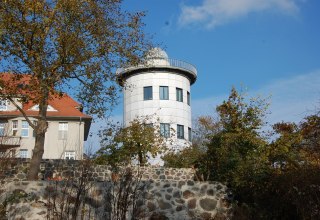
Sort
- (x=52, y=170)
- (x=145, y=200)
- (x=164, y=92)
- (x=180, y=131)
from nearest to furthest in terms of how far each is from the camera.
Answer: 1. (x=145, y=200)
2. (x=52, y=170)
3. (x=180, y=131)
4. (x=164, y=92)

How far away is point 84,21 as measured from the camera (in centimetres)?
1444

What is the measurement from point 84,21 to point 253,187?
7.83m

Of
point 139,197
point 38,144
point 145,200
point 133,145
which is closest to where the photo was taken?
point 139,197

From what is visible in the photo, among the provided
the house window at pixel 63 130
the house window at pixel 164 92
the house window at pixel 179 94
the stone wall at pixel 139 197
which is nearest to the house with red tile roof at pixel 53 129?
the house window at pixel 63 130

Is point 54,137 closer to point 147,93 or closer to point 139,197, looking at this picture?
point 147,93

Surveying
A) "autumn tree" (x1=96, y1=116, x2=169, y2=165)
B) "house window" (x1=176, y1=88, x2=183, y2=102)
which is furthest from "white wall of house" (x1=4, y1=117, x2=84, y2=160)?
"autumn tree" (x1=96, y1=116, x2=169, y2=165)

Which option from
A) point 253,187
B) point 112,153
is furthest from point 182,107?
point 253,187

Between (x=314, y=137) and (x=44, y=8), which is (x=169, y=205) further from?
(x=314, y=137)

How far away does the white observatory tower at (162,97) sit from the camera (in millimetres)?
37844

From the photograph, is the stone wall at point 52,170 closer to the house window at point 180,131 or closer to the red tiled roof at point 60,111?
the house window at point 180,131

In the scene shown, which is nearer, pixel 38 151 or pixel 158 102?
pixel 38 151

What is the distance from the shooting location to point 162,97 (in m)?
38.3

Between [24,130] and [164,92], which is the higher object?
[164,92]

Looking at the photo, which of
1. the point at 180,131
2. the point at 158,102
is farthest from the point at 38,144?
the point at 180,131
